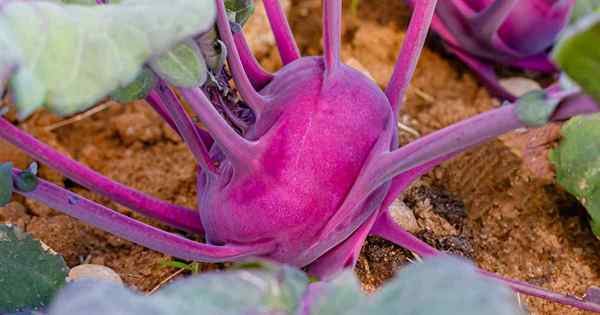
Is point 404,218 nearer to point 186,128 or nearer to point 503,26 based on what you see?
point 186,128

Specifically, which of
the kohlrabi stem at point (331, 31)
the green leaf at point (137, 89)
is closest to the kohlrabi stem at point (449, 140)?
the kohlrabi stem at point (331, 31)

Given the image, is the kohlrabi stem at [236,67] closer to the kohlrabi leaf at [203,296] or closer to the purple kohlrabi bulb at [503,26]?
the kohlrabi leaf at [203,296]

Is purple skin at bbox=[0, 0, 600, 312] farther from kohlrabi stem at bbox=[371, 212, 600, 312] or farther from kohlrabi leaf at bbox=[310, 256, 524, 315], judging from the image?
kohlrabi leaf at bbox=[310, 256, 524, 315]

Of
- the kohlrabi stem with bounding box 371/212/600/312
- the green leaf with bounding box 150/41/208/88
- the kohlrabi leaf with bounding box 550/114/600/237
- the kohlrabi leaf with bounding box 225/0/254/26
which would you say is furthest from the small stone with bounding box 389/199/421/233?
the green leaf with bounding box 150/41/208/88

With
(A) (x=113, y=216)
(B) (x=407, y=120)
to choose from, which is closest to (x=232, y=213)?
(A) (x=113, y=216)

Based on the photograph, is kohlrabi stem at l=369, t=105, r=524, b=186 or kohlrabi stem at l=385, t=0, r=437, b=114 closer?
kohlrabi stem at l=369, t=105, r=524, b=186

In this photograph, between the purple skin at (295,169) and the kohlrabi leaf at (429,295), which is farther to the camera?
the purple skin at (295,169)

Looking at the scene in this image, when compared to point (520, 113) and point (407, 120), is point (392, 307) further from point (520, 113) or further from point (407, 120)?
point (407, 120)
